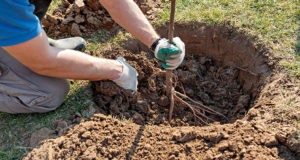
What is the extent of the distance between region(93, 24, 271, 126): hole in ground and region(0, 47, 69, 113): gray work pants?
44 cm

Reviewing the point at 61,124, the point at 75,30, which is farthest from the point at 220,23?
the point at 61,124

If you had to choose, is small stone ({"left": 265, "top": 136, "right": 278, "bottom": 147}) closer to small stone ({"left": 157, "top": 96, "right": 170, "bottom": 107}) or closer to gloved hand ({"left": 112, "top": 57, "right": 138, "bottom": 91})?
small stone ({"left": 157, "top": 96, "right": 170, "bottom": 107})

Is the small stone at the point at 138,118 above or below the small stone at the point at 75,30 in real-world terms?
below

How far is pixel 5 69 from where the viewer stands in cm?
227

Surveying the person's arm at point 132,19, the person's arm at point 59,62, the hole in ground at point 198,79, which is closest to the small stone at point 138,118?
the hole in ground at point 198,79

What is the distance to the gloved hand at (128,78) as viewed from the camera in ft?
7.95

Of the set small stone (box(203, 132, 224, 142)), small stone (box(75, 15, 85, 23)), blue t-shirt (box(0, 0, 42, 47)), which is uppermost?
blue t-shirt (box(0, 0, 42, 47))

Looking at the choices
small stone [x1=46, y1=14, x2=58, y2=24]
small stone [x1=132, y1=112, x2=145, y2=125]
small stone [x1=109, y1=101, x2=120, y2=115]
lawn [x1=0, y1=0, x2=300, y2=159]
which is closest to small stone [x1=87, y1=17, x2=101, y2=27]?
lawn [x1=0, y1=0, x2=300, y2=159]

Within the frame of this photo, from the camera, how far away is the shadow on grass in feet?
6.88

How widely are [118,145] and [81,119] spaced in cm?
42

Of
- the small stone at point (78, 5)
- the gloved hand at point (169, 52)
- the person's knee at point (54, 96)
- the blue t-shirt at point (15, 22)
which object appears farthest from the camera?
the small stone at point (78, 5)

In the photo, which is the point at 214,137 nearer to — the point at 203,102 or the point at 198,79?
the point at 203,102

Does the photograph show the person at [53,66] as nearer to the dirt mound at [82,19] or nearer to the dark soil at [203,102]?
the dark soil at [203,102]

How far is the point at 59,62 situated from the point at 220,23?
1.81 meters
